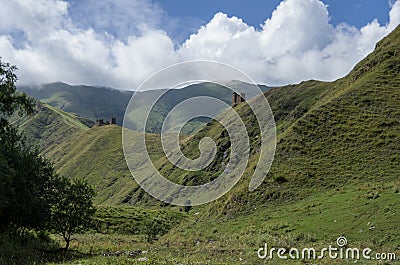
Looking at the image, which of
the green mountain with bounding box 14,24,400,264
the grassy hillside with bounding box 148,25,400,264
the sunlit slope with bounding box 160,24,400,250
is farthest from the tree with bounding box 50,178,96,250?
the sunlit slope with bounding box 160,24,400,250

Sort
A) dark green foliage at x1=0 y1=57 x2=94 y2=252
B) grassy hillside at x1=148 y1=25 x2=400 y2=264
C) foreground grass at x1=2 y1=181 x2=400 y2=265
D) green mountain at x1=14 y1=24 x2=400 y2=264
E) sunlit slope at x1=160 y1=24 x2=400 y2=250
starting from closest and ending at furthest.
Answer: foreground grass at x1=2 y1=181 x2=400 y2=265
dark green foliage at x1=0 y1=57 x2=94 y2=252
green mountain at x1=14 y1=24 x2=400 y2=264
grassy hillside at x1=148 y1=25 x2=400 y2=264
sunlit slope at x1=160 y1=24 x2=400 y2=250

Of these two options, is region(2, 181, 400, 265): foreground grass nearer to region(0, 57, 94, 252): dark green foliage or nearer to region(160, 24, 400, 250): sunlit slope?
region(160, 24, 400, 250): sunlit slope

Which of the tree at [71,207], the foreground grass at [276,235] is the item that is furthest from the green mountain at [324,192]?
the tree at [71,207]

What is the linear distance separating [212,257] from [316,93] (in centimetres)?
12123

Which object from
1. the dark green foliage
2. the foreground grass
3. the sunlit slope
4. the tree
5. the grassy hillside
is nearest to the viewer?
the foreground grass

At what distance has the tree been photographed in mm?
32938

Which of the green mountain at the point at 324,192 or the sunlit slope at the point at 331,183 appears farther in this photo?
the sunlit slope at the point at 331,183

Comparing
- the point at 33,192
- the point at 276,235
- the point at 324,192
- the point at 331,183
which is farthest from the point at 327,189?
the point at 33,192

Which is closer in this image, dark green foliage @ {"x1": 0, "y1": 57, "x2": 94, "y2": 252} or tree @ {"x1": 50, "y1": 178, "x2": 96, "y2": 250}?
dark green foliage @ {"x1": 0, "y1": 57, "x2": 94, "y2": 252}

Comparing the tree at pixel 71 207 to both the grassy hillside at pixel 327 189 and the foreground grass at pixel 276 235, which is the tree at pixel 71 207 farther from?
the grassy hillside at pixel 327 189

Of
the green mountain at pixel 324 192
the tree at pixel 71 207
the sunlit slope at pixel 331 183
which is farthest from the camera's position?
the sunlit slope at pixel 331 183

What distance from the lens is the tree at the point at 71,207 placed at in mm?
32938

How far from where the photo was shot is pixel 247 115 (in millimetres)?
146125

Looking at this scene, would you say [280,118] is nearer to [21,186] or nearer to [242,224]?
[242,224]
